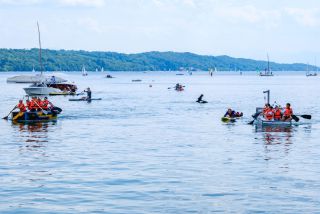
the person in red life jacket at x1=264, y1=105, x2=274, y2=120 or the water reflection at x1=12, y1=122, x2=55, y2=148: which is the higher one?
the person in red life jacket at x1=264, y1=105, x2=274, y2=120

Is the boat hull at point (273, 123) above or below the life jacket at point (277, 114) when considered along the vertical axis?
below

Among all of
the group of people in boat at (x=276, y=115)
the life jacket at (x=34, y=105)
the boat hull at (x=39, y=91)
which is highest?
the life jacket at (x=34, y=105)

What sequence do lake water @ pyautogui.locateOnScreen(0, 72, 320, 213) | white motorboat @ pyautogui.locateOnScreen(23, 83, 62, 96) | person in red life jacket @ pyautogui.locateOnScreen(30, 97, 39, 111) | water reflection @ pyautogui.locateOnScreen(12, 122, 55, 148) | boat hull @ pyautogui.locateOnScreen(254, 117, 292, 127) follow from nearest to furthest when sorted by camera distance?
lake water @ pyautogui.locateOnScreen(0, 72, 320, 213), water reflection @ pyautogui.locateOnScreen(12, 122, 55, 148), boat hull @ pyautogui.locateOnScreen(254, 117, 292, 127), person in red life jacket @ pyautogui.locateOnScreen(30, 97, 39, 111), white motorboat @ pyautogui.locateOnScreen(23, 83, 62, 96)

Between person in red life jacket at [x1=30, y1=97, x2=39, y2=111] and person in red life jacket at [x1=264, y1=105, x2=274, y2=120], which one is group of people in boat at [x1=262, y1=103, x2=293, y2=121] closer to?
person in red life jacket at [x1=264, y1=105, x2=274, y2=120]

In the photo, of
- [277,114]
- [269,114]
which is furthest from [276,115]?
[269,114]

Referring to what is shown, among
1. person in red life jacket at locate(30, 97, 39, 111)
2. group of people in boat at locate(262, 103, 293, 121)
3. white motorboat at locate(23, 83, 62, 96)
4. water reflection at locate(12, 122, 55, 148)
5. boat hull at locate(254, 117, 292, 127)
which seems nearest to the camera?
water reflection at locate(12, 122, 55, 148)

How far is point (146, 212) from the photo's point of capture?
27703 millimetres

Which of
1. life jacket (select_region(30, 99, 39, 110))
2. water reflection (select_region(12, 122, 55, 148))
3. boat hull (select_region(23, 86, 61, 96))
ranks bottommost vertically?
boat hull (select_region(23, 86, 61, 96))

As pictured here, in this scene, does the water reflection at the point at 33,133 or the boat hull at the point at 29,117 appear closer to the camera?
the water reflection at the point at 33,133

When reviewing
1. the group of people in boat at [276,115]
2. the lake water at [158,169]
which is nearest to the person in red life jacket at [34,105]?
the lake water at [158,169]

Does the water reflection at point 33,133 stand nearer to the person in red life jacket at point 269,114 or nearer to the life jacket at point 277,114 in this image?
the person in red life jacket at point 269,114

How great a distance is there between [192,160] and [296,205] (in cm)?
1375

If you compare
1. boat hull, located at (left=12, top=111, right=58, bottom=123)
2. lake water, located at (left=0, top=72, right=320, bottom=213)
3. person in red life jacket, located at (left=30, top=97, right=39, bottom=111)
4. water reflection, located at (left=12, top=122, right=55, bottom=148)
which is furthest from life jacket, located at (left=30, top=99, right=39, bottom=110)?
lake water, located at (left=0, top=72, right=320, bottom=213)

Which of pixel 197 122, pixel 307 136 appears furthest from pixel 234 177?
pixel 197 122
